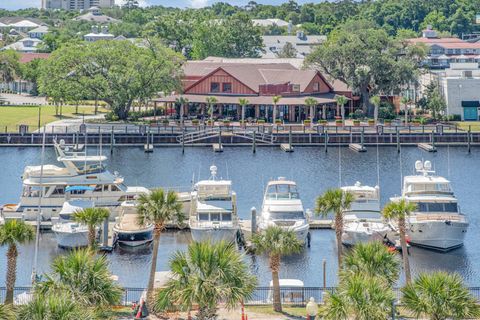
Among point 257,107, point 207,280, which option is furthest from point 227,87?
point 207,280

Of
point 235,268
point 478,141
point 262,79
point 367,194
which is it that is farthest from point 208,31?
point 235,268

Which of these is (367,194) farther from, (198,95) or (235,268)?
(198,95)

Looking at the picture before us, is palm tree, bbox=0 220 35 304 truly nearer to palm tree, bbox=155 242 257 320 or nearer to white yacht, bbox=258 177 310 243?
palm tree, bbox=155 242 257 320

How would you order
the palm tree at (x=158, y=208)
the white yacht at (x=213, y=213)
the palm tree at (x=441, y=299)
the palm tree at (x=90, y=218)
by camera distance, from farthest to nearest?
the white yacht at (x=213, y=213)
the palm tree at (x=90, y=218)
the palm tree at (x=158, y=208)
the palm tree at (x=441, y=299)

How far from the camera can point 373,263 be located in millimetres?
42844

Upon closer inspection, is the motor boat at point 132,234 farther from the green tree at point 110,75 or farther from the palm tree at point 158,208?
the green tree at point 110,75

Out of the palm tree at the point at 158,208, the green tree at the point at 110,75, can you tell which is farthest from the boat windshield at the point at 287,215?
the green tree at the point at 110,75

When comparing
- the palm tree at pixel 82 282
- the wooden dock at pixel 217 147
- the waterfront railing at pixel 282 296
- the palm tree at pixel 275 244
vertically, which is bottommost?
the waterfront railing at pixel 282 296

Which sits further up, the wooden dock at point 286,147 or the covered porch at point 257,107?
the covered porch at point 257,107

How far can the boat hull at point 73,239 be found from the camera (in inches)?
2418

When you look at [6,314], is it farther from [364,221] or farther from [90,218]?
[364,221]

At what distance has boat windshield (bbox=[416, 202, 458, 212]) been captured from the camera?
63844mm

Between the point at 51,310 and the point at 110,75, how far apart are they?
9102 cm

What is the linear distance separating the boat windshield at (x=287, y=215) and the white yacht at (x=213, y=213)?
7.15ft
